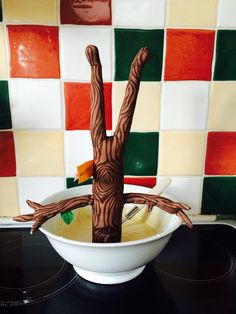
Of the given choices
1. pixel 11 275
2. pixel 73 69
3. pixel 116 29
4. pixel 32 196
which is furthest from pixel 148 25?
pixel 11 275

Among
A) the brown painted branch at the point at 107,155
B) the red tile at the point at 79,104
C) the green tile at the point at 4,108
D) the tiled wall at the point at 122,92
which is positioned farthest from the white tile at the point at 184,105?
the green tile at the point at 4,108

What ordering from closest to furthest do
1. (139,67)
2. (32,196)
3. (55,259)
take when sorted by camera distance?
(139,67) < (55,259) < (32,196)

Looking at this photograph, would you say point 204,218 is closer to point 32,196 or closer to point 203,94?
point 203,94

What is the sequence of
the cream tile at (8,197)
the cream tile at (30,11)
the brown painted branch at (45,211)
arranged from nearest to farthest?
the brown painted branch at (45,211)
the cream tile at (30,11)
the cream tile at (8,197)

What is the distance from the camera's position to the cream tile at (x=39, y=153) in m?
0.80

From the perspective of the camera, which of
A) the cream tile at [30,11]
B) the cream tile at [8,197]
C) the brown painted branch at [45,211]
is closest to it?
the brown painted branch at [45,211]

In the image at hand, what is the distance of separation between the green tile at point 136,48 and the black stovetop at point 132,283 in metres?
0.37

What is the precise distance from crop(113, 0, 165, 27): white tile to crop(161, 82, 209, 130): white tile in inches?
5.3

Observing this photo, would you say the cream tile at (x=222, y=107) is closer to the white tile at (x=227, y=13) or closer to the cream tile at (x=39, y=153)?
the white tile at (x=227, y=13)

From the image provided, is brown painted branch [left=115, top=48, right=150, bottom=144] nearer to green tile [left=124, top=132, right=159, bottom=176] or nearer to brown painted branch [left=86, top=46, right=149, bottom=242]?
brown painted branch [left=86, top=46, right=149, bottom=242]

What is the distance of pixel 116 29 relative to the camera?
75 centimetres

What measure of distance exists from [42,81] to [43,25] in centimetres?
11

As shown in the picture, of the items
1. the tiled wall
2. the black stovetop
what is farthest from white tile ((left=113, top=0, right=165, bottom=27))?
the black stovetop

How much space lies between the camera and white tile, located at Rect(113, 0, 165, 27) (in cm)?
74
